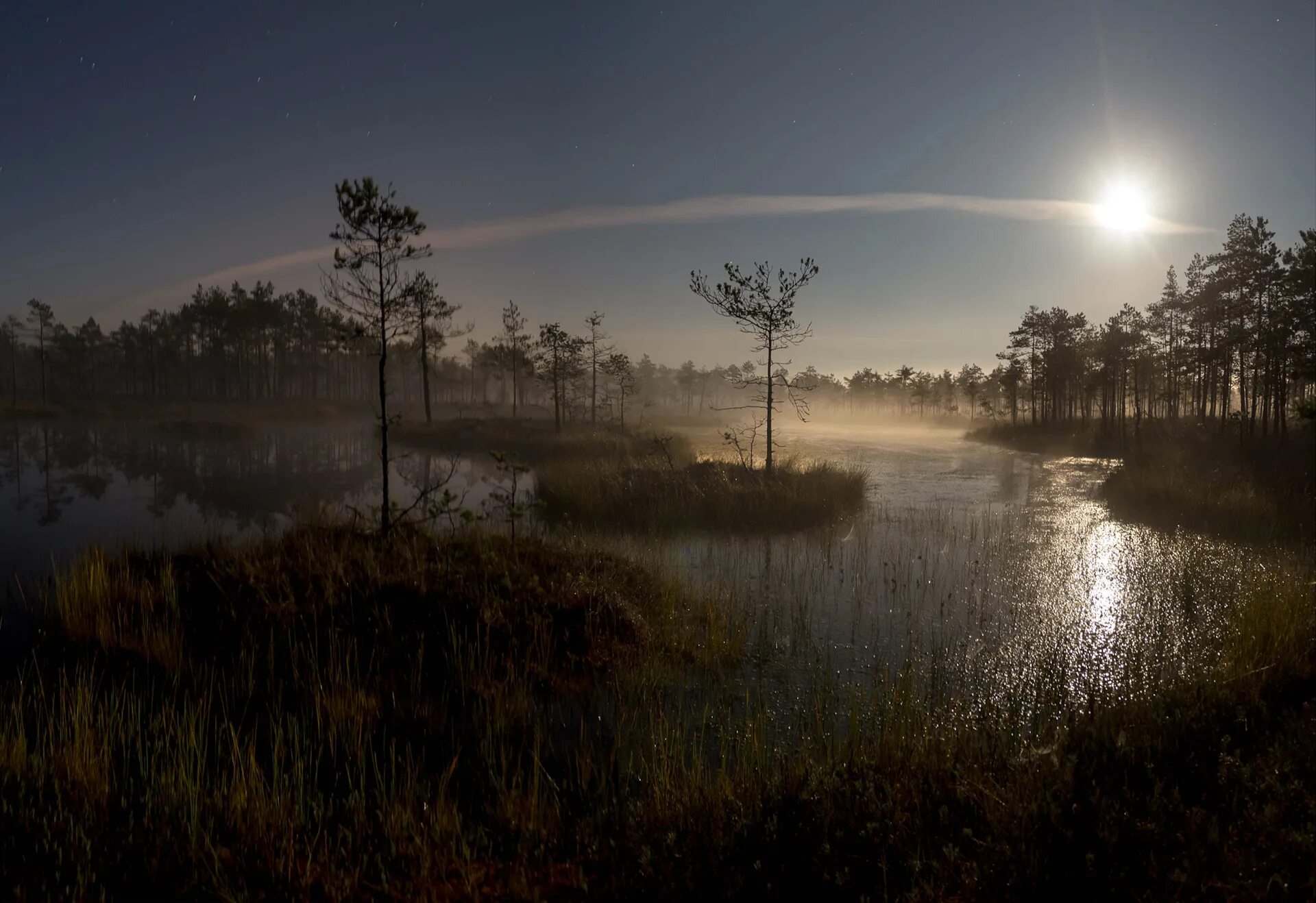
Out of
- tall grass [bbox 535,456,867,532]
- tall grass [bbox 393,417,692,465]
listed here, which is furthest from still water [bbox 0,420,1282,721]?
tall grass [bbox 393,417,692,465]

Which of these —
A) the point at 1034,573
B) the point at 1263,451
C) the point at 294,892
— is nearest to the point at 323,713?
the point at 294,892

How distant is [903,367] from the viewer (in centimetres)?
11631

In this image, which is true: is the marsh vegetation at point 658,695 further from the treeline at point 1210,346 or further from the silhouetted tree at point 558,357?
the silhouetted tree at point 558,357

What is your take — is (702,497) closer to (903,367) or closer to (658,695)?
(658,695)

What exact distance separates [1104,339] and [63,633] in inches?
2428

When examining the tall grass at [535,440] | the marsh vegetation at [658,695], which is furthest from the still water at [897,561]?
the tall grass at [535,440]

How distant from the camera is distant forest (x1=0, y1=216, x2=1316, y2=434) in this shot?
1305 inches

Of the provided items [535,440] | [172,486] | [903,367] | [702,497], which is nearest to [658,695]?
[702,497]

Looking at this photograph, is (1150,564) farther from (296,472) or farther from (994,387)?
(994,387)

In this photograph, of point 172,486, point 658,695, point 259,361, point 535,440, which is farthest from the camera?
point 259,361

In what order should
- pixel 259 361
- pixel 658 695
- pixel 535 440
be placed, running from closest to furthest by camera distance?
pixel 658 695 < pixel 535 440 < pixel 259 361

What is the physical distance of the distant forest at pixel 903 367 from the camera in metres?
33.2

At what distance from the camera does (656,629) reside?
327 inches

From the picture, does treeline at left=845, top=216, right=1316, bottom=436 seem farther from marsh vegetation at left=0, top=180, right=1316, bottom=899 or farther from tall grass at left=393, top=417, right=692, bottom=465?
tall grass at left=393, top=417, right=692, bottom=465
